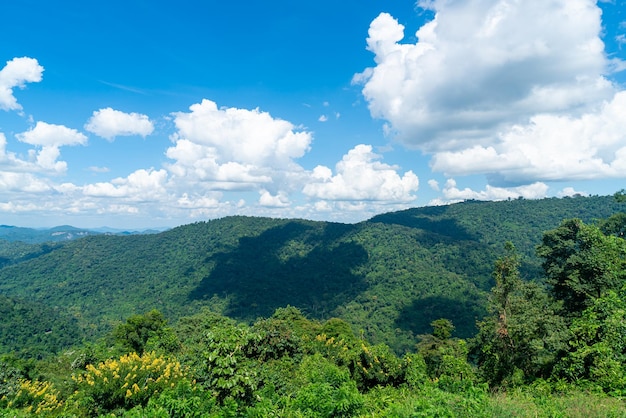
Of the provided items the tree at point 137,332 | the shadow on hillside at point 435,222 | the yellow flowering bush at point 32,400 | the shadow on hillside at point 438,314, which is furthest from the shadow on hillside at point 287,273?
the yellow flowering bush at point 32,400

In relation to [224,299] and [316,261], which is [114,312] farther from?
[316,261]

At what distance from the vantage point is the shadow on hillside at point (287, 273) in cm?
11281

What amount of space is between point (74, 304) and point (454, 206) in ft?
615

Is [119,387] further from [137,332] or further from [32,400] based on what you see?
[137,332]

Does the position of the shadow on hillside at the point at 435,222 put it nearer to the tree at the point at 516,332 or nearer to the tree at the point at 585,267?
the tree at the point at 585,267

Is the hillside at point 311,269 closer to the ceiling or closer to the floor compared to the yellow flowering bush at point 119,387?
closer to the floor

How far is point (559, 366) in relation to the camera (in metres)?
16.0

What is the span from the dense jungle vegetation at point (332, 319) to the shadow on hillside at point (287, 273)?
90 cm

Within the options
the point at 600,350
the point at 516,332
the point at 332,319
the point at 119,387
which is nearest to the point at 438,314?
the point at 332,319

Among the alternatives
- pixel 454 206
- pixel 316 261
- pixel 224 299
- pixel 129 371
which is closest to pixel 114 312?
pixel 224 299

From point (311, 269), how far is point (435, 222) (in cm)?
7738

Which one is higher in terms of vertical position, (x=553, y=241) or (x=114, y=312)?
(x=553, y=241)

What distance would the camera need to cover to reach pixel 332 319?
46812 mm

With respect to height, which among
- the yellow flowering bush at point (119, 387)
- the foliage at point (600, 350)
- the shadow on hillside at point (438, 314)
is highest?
the foliage at point (600, 350)
